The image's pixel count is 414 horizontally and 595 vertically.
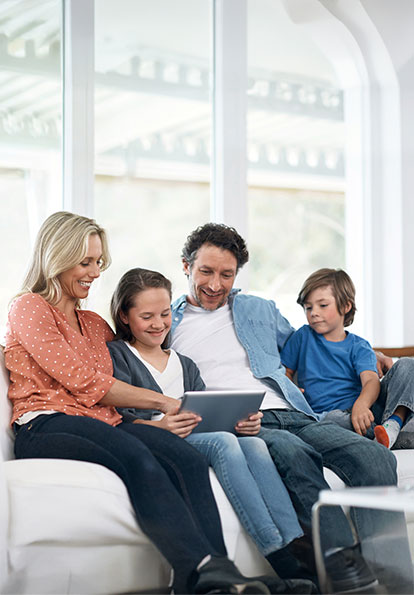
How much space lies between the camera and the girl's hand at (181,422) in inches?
86.1

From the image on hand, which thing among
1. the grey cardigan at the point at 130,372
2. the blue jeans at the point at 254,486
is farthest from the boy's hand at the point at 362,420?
the grey cardigan at the point at 130,372

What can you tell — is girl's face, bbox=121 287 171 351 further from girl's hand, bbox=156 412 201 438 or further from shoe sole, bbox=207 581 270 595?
shoe sole, bbox=207 581 270 595

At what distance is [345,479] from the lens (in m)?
2.29

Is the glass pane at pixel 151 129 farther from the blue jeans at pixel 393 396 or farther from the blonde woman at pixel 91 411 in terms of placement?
the blue jeans at pixel 393 396

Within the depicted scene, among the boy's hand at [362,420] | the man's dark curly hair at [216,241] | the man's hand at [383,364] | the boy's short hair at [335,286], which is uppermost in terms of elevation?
the man's dark curly hair at [216,241]

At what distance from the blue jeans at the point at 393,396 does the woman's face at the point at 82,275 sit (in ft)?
3.16

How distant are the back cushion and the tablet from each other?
498mm

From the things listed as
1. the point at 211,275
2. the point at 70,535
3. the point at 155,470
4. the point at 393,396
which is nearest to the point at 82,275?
the point at 211,275

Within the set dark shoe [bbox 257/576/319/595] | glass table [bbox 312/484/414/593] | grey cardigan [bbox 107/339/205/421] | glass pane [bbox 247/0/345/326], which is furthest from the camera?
glass pane [bbox 247/0/345/326]

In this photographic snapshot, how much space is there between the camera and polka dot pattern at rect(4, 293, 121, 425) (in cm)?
218

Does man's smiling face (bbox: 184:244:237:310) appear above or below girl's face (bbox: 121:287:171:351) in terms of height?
above

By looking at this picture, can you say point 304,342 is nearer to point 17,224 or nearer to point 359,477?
point 359,477

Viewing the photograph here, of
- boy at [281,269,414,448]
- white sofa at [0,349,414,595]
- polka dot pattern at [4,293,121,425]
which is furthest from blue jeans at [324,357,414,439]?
white sofa at [0,349,414,595]

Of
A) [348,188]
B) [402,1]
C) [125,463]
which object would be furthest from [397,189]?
[125,463]
